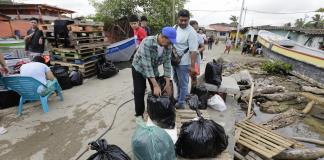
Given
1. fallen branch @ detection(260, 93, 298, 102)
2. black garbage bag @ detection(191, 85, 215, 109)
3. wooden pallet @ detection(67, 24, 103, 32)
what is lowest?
fallen branch @ detection(260, 93, 298, 102)

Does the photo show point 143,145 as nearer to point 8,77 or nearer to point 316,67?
point 8,77

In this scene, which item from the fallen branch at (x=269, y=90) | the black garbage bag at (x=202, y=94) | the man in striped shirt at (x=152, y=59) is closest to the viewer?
the man in striped shirt at (x=152, y=59)

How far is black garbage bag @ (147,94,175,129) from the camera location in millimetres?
2520

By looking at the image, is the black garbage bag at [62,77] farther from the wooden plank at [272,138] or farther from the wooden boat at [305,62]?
the wooden boat at [305,62]

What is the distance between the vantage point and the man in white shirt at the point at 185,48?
3.12 m

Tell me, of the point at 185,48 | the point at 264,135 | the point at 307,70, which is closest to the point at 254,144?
the point at 264,135

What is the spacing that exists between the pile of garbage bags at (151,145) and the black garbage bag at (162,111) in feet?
2.24

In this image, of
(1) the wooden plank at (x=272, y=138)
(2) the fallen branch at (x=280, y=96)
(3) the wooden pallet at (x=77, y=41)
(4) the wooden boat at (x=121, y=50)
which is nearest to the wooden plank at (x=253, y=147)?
(1) the wooden plank at (x=272, y=138)

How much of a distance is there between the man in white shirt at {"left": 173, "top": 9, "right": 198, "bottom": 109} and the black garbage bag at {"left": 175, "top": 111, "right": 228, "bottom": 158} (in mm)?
1314

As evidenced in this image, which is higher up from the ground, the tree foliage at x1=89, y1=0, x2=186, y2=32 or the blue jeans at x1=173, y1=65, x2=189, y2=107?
the tree foliage at x1=89, y1=0, x2=186, y2=32

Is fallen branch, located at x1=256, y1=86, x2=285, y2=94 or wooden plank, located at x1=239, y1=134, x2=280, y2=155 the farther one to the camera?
fallen branch, located at x1=256, y1=86, x2=285, y2=94

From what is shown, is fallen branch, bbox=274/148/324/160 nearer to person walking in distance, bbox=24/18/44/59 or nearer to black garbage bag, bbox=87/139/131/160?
black garbage bag, bbox=87/139/131/160

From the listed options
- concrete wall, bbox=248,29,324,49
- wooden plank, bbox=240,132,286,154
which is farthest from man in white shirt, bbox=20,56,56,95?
concrete wall, bbox=248,29,324,49

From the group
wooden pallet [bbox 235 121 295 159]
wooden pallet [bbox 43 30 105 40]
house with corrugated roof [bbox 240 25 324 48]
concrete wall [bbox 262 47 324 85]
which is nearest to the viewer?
wooden pallet [bbox 235 121 295 159]
